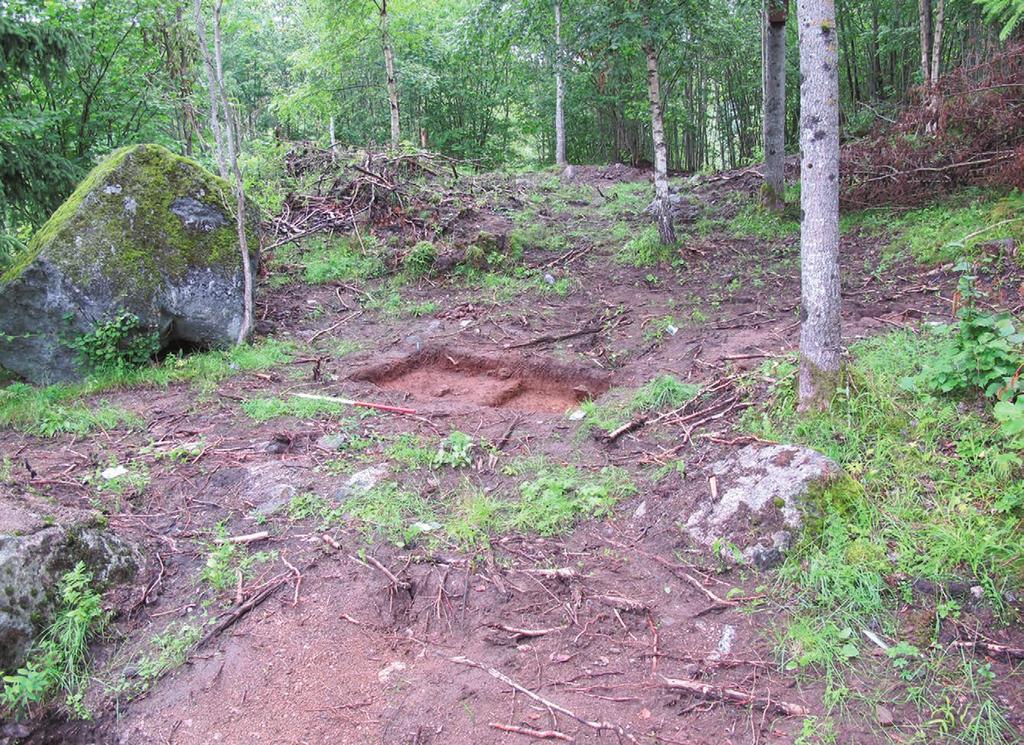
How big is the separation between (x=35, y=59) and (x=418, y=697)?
8315 mm

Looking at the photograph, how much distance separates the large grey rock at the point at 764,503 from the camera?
3.30m

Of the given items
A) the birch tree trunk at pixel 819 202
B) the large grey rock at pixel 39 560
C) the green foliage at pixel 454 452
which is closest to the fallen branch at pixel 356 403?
the green foliage at pixel 454 452

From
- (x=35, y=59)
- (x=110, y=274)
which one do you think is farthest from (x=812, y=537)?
(x=35, y=59)

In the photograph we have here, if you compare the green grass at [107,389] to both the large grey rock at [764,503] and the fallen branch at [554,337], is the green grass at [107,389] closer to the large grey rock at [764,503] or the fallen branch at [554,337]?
the fallen branch at [554,337]

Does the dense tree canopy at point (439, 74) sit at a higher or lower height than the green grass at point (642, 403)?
higher

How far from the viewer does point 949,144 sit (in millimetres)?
7996

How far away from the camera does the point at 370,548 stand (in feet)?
12.1

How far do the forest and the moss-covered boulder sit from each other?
0.11 ft

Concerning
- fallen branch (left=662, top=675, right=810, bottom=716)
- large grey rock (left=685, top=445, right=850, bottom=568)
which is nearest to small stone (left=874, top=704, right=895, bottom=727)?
fallen branch (left=662, top=675, right=810, bottom=716)

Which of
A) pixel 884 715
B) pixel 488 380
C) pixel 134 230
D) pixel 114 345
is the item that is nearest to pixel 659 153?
pixel 488 380

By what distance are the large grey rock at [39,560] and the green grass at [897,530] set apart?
3473 mm

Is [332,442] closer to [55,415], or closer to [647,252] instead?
[55,415]

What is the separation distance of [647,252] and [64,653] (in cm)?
760

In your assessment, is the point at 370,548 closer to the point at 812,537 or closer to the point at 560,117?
the point at 812,537
